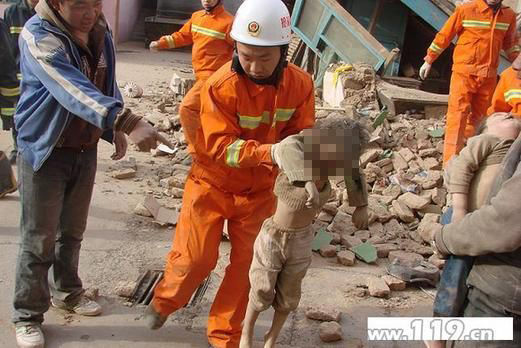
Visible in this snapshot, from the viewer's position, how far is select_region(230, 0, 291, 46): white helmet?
2.99 meters

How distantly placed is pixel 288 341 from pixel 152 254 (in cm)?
148

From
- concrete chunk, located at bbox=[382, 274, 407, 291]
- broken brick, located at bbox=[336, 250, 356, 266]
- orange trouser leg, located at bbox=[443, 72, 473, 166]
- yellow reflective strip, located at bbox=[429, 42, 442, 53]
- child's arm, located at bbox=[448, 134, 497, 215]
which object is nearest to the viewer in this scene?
child's arm, located at bbox=[448, 134, 497, 215]

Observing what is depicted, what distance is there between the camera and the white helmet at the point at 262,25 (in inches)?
118

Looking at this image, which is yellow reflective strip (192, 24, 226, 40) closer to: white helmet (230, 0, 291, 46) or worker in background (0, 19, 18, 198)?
worker in background (0, 19, 18, 198)

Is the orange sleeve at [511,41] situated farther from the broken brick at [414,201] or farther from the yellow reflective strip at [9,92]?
the yellow reflective strip at [9,92]

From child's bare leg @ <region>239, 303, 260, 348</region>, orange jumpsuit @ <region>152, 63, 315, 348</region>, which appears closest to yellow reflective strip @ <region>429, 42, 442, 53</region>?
orange jumpsuit @ <region>152, 63, 315, 348</region>

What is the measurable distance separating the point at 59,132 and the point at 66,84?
29cm

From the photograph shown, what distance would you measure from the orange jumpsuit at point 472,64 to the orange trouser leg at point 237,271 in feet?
13.8

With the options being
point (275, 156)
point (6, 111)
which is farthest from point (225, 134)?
point (6, 111)

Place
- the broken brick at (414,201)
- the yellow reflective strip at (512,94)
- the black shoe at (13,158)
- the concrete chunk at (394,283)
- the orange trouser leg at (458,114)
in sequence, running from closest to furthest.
→ the concrete chunk at (394,283)
the yellow reflective strip at (512,94)
the broken brick at (414,201)
the black shoe at (13,158)
the orange trouser leg at (458,114)

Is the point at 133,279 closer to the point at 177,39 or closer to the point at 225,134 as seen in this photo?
the point at 225,134

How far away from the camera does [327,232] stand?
5.40m

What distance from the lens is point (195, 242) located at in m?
3.28

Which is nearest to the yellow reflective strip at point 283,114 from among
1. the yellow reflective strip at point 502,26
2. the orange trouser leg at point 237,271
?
the orange trouser leg at point 237,271
